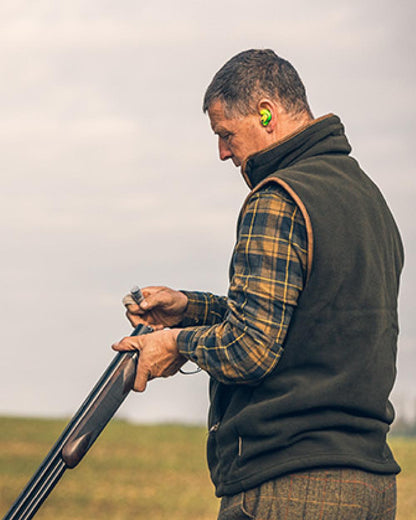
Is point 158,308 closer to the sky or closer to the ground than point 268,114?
closer to the ground

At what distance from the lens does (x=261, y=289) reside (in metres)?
3.17

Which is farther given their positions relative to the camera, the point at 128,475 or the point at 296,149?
the point at 128,475

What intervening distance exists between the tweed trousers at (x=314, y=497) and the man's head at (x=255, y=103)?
1.36 meters

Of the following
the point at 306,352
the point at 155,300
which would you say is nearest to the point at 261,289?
the point at 306,352

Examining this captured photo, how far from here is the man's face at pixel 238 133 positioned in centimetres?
356

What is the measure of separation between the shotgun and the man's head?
3.49ft

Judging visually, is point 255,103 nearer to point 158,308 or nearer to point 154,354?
point 154,354

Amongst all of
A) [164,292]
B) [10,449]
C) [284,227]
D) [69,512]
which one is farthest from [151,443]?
[284,227]

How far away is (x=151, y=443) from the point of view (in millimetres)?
17984

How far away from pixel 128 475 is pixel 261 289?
13256mm

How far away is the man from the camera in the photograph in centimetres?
318

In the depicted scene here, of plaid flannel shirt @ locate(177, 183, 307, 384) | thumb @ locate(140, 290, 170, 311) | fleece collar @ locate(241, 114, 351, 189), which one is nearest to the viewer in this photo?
plaid flannel shirt @ locate(177, 183, 307, 384)

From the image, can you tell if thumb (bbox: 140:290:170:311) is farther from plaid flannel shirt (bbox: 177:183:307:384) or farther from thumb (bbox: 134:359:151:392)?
plaid flannel shirt (bbox: 177:183:307:384)

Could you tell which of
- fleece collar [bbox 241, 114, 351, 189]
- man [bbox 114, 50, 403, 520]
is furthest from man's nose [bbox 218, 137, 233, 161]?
man [bbox 114, 50, 403, 520]
